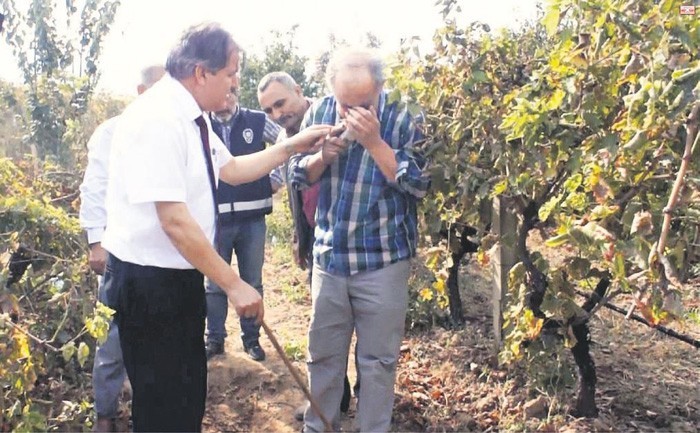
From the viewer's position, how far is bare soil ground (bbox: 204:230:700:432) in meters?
3.57

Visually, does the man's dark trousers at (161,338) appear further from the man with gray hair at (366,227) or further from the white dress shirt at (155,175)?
the man with gray hair at (366,227)

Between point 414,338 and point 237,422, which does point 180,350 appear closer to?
point 237,422

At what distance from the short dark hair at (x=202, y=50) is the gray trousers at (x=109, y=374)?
53.4 inches

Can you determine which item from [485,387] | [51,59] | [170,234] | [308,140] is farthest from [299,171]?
[51,59]

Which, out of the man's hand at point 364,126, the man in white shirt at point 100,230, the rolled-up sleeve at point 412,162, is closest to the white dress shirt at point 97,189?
the man in white shirt at point 100,230

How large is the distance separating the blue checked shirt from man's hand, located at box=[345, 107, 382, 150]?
0.16 metres

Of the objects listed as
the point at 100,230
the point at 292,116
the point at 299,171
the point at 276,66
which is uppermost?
the point at 276,66

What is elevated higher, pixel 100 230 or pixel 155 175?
pixel 155 175

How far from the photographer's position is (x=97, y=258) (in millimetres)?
3307

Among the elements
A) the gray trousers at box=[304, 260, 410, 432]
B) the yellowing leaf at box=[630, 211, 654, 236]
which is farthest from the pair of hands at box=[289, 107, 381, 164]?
the yellowing leaf at box=[630, 211, 654, 236]

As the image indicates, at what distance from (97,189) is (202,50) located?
1.22 meters

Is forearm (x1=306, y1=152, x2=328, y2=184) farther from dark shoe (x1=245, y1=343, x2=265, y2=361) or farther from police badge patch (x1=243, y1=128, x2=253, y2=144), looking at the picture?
dark shoe (x1=245, y1=343, x2=265, y2=361)

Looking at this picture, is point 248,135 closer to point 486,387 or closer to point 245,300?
point 486,387

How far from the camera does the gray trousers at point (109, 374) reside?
3.32 metres
